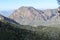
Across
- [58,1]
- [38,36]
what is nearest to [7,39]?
[38,36]

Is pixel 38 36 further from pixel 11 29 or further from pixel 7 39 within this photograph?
pixel 7 39

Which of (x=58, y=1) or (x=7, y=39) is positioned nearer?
(x=7, y=39)

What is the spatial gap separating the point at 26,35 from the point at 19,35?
3.45 ft

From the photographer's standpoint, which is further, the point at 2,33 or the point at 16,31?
the point at 16,31

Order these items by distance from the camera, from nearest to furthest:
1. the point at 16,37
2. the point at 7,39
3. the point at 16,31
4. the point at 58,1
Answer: the point at 7,39 → the point at 16,37 → the point at 16,31 → the point at 58,1

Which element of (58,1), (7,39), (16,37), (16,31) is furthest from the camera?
(58,1)

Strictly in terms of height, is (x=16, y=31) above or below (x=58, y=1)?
below

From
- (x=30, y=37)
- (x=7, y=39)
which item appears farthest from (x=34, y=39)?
(x=7, y=39)

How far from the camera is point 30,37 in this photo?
26.5 m

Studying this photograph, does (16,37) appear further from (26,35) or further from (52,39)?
(52,39)

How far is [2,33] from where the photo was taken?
81.4 feet

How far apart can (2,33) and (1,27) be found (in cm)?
192

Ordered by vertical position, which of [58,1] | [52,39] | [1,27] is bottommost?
[52,39]

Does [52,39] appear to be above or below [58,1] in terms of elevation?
below
